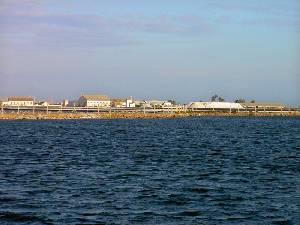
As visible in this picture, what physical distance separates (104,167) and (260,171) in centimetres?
883

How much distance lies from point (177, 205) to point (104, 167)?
41.9 ft

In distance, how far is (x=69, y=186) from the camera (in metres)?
24.3

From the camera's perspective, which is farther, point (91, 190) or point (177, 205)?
point (91, 190)

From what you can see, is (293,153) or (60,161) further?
(293,153)

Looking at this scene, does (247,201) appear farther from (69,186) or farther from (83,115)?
(83,115)

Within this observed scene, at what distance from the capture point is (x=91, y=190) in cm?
2316

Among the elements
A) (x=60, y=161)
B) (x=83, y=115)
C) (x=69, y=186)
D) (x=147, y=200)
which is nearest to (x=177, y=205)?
(x=147, y=200)

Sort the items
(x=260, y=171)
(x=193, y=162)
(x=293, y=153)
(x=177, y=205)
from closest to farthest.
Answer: (x=177, y=205) < (x=260, y=171) < (x=193, y=162) < (x=293, y=153)

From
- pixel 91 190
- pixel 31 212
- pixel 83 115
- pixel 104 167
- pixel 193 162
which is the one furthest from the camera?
pixel 83 115

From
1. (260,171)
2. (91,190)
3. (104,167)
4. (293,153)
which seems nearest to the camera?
(91,190)

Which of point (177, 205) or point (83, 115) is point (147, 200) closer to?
point (177, 205)

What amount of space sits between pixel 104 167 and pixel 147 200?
11.6 metres

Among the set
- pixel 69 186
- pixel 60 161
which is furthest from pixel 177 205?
pixel 60 161

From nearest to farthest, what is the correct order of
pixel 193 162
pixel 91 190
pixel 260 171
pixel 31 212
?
pixel 31 212
pixel 91 190
pixel 260 171
pixel 193 162
